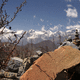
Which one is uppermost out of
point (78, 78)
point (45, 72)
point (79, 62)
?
point (79, 62)

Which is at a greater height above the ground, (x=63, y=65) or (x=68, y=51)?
(x=68, y=51)

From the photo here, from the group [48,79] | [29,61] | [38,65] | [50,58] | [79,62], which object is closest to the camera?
[48,79]

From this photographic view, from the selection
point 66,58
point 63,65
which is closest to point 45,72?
point 63,65

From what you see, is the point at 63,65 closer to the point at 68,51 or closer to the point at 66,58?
the point at 66,58

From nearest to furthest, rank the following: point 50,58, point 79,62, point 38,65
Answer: point 79,62, point 38,65, point 50,58

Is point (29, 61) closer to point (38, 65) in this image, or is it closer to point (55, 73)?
Result: point (38, 65)

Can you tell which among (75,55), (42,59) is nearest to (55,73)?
(42,59)

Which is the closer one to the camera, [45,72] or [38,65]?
[45,72]
